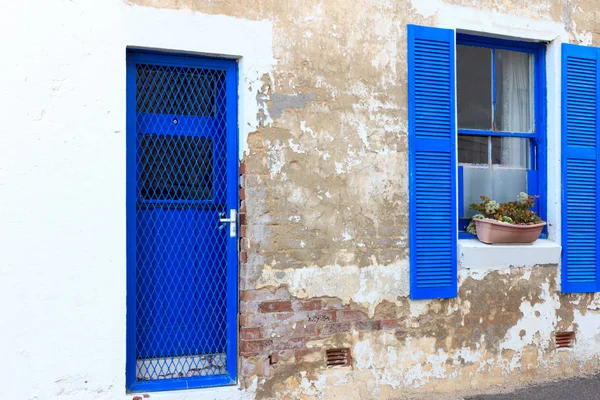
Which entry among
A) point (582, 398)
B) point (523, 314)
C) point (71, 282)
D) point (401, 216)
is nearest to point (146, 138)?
point (71, 282)

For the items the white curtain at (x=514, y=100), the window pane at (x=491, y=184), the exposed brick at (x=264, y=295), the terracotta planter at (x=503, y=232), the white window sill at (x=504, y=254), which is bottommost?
the exposed brick at (x=264, y=295)

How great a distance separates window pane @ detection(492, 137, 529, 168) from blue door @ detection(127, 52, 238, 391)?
2.35 metres

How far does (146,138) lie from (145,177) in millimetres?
265

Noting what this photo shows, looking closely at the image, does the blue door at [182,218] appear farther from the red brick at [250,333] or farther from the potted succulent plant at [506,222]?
the potted succulent plant at [506,222]

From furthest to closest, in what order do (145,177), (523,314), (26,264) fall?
(523,314) < (145,177) < (26,264)

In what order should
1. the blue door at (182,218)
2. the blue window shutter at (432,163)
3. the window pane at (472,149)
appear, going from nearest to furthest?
the blue door at (182,218) < the blue window shutter at (432,163) < the window pane at (472,149)

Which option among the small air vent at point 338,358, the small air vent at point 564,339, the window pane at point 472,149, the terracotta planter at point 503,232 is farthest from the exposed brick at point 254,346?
the small air vent at point 564,339

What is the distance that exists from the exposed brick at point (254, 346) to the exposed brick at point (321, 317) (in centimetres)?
33

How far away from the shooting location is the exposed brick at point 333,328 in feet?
14.4

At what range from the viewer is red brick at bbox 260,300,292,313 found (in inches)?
167

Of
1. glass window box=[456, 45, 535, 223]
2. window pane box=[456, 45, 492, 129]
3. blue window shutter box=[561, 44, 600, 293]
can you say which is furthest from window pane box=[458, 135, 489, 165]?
blue window shutter box=[561, 44, 600, 293]

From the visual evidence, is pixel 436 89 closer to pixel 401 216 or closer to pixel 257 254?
pixel 401 216

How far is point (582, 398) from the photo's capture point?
15.7ft

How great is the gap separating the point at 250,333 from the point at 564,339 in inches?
110
